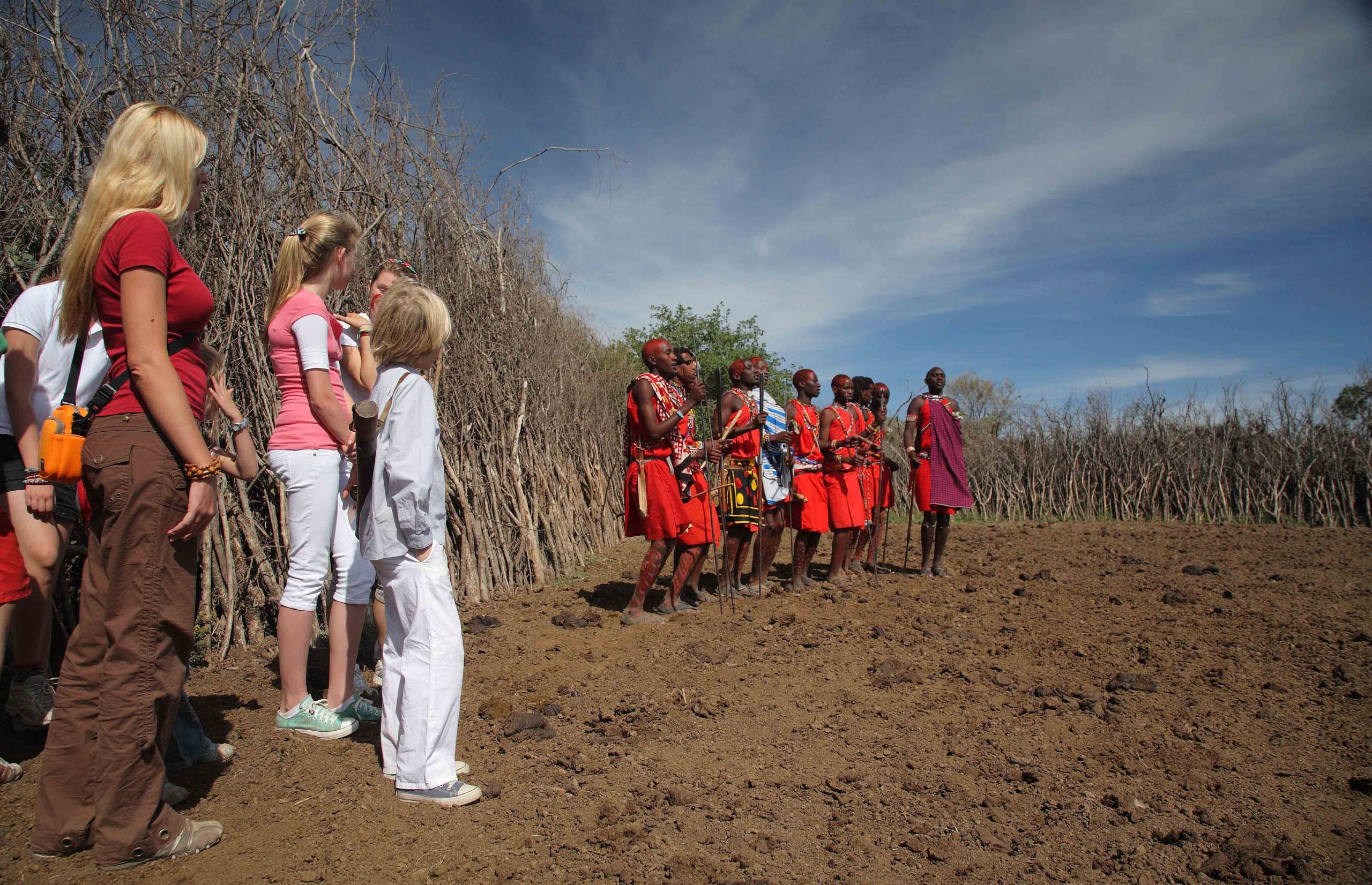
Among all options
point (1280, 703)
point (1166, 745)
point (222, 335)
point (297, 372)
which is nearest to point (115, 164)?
point (297, 372)

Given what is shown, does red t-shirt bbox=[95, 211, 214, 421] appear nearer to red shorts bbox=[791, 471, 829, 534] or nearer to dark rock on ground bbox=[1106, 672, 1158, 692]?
dark rock on ground bbox=[1106, 672, 1158, 692]

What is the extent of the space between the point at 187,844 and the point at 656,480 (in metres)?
3.36

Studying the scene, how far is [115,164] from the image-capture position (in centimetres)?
205

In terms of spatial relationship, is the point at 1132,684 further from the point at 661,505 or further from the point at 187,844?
the point at 187,844

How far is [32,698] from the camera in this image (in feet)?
9.16

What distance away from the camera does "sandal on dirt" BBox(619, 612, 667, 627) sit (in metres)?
5.16

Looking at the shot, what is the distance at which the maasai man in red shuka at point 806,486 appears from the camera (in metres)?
6.49

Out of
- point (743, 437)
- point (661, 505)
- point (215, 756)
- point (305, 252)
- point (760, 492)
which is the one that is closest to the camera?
point (215, 756)

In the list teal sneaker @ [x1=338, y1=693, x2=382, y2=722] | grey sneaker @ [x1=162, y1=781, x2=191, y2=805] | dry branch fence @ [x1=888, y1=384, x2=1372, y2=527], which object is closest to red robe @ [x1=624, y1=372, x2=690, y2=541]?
teal sneaker @ [x1=338, y1=693, x2=382, y2=722]

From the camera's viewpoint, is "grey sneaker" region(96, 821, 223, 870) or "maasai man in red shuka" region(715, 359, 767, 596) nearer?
"grey sneaker" region(96, 821, 223, 870)

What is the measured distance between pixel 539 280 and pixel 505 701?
14.6 feet

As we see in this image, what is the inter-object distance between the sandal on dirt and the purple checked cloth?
9.61 ft

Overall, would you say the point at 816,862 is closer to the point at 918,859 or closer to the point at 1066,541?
the point at 918,859

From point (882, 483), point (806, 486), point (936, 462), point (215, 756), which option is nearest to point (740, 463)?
point (806, 486)
